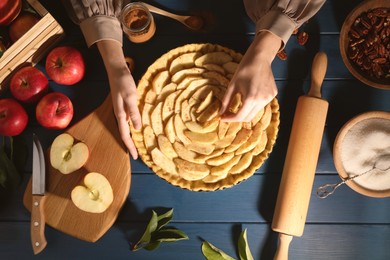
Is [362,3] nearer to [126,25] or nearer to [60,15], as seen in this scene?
[126,25]

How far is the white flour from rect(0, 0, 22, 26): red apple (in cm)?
114

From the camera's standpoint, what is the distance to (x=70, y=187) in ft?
4.16

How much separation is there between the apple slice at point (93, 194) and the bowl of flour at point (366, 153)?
0.73m

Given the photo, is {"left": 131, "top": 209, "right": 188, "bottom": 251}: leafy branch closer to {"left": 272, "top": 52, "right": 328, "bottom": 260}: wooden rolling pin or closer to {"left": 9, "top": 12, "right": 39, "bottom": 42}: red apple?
{"left": 272, "top": 52, "right": 328, "bottom": 260}: wooden rolling pin

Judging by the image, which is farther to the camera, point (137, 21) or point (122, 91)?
point (137, 21)

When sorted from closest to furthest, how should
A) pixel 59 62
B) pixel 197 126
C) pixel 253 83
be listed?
1. pixel 253 83
2. pixel 197 126
3. pixel 59 62

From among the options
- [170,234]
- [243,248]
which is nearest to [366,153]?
[243,248]

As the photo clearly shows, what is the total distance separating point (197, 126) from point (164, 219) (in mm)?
332

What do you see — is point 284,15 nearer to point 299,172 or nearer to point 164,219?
point 299,172

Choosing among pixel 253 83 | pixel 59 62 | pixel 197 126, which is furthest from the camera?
pixel 59 62

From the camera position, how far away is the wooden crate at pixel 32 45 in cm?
125

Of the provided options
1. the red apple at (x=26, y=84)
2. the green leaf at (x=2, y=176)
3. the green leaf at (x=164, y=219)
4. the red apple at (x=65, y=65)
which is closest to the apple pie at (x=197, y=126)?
the green leaf at (x=164, y=219)

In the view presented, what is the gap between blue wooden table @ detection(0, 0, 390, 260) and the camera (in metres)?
1.28

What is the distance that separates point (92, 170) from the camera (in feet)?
4.17
